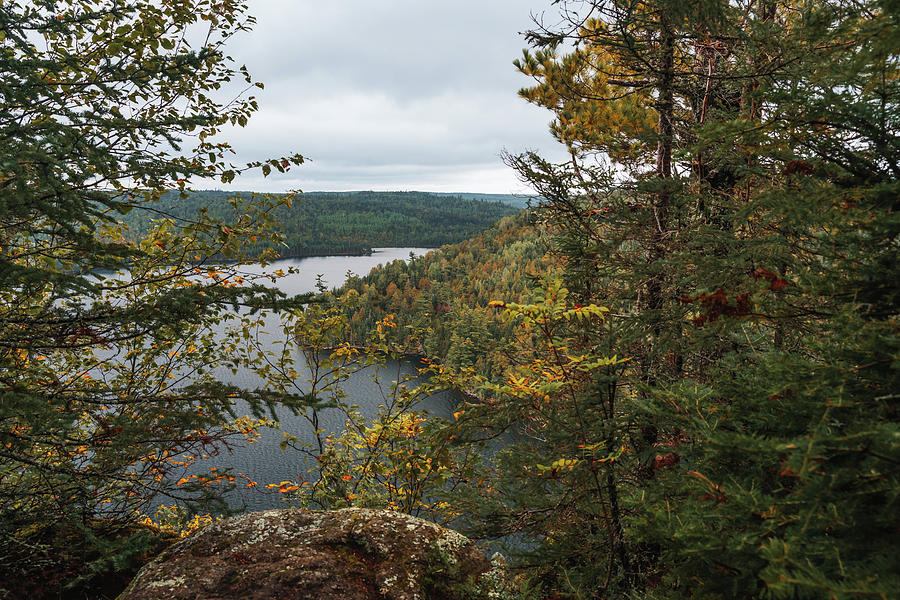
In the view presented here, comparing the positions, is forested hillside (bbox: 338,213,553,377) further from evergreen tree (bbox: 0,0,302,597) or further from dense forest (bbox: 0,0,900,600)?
evergreen tree (bbox: 0,0,302,597)

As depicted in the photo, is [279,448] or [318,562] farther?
[279,448]

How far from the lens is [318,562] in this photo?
10.2ft

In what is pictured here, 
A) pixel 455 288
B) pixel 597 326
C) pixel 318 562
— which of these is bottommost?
pixel 455 288

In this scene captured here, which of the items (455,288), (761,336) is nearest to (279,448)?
(761,336)

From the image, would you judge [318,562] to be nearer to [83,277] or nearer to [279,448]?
[83,277]

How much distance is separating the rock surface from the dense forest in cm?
24

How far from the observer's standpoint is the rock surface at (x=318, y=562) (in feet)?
9.35

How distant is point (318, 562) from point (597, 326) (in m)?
3.76

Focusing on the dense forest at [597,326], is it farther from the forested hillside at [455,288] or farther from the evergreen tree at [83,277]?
the forested hillside at [455,288]

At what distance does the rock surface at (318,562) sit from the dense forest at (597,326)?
24 cm

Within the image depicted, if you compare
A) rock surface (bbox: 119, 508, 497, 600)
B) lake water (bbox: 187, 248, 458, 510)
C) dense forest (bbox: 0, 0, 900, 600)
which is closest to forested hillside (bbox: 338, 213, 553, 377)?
lake water (bbox: 187, 248, 458, 510)

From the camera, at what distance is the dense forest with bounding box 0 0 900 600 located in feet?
6.05

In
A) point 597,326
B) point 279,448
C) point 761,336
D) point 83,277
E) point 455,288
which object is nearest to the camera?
point 83,277

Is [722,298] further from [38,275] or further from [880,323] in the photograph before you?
[38,275]
